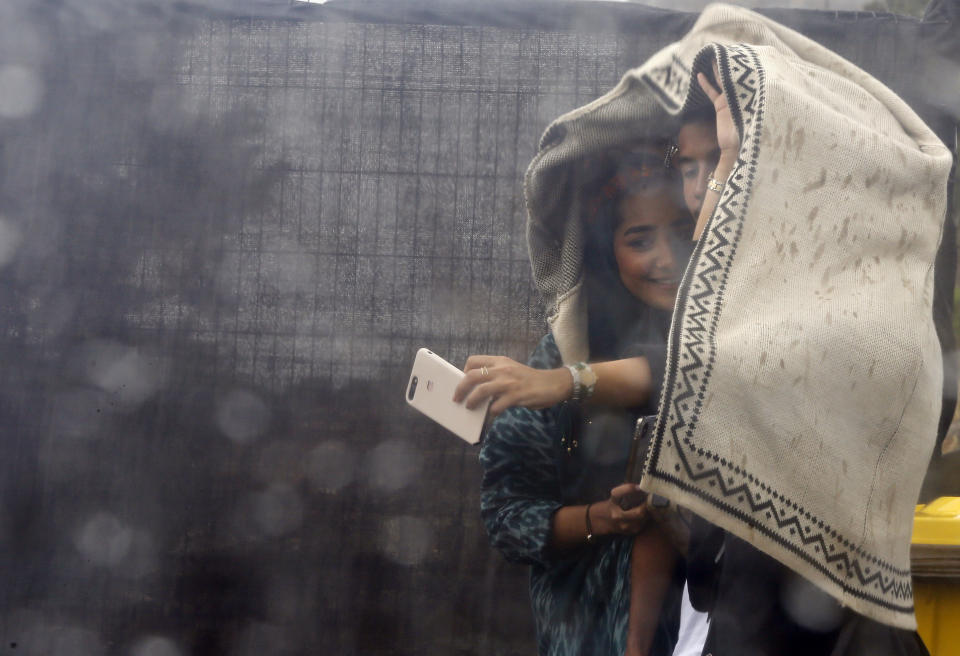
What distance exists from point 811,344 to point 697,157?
18.8 inches

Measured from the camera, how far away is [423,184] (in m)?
3.11

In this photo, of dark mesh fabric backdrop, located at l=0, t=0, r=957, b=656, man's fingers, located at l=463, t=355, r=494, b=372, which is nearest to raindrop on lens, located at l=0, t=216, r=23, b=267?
dark mesh fabric backdrop, located at l=0, t=0, r=957, b=656

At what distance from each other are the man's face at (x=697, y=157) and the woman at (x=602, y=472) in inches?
8.1

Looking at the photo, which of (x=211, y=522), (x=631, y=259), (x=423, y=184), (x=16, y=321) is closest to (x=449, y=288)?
(x=423, y=184)

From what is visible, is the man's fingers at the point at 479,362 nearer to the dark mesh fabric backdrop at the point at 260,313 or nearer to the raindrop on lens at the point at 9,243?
the dark mesh fabric backdrop at the point at 260,313

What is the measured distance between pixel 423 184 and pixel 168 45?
1.06 metres

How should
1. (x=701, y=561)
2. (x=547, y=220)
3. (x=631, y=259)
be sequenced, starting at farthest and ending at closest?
(x=547, y=220), (x=631, y=259), (x=701, y=561)

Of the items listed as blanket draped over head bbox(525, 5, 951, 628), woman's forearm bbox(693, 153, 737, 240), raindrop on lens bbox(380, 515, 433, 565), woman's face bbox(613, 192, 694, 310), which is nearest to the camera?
blanket draped over head bbox(525, 5, 951, 628)

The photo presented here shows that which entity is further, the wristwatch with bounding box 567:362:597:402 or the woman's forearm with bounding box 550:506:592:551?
the woman's forearm with bounding box 550:506:592:551

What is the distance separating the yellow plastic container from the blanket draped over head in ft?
2.18

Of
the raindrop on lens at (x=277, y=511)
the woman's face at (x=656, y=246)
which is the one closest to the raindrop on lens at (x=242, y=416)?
the raindrop on lens at (x=277, y=511)

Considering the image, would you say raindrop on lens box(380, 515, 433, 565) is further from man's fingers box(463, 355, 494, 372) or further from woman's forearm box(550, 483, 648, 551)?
man's fingers box(463, 355, 494, 372)

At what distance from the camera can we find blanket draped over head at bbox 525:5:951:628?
1132mm

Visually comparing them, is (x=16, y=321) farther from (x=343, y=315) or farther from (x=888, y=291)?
(x=888, y=291)
